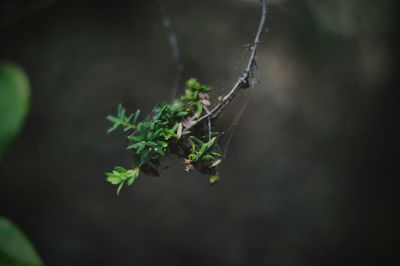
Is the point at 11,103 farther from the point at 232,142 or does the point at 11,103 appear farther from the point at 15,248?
the point at 232,142

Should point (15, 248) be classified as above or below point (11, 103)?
below

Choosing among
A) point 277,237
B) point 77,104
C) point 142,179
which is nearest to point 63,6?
point 77,104

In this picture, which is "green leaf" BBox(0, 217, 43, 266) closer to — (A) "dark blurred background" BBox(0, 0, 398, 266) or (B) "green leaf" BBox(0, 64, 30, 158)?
(B) "green leaf" BBox(0, 64, 30, 158)

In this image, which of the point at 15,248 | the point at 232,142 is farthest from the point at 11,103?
the point at 232,142

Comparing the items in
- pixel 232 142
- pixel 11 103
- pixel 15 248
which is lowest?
pixel 15 248

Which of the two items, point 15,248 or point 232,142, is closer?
point 15,248

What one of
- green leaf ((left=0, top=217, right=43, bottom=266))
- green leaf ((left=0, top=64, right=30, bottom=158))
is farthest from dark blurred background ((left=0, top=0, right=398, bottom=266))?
green leaf ((left=0, top=217, right=43, bottom=266))
